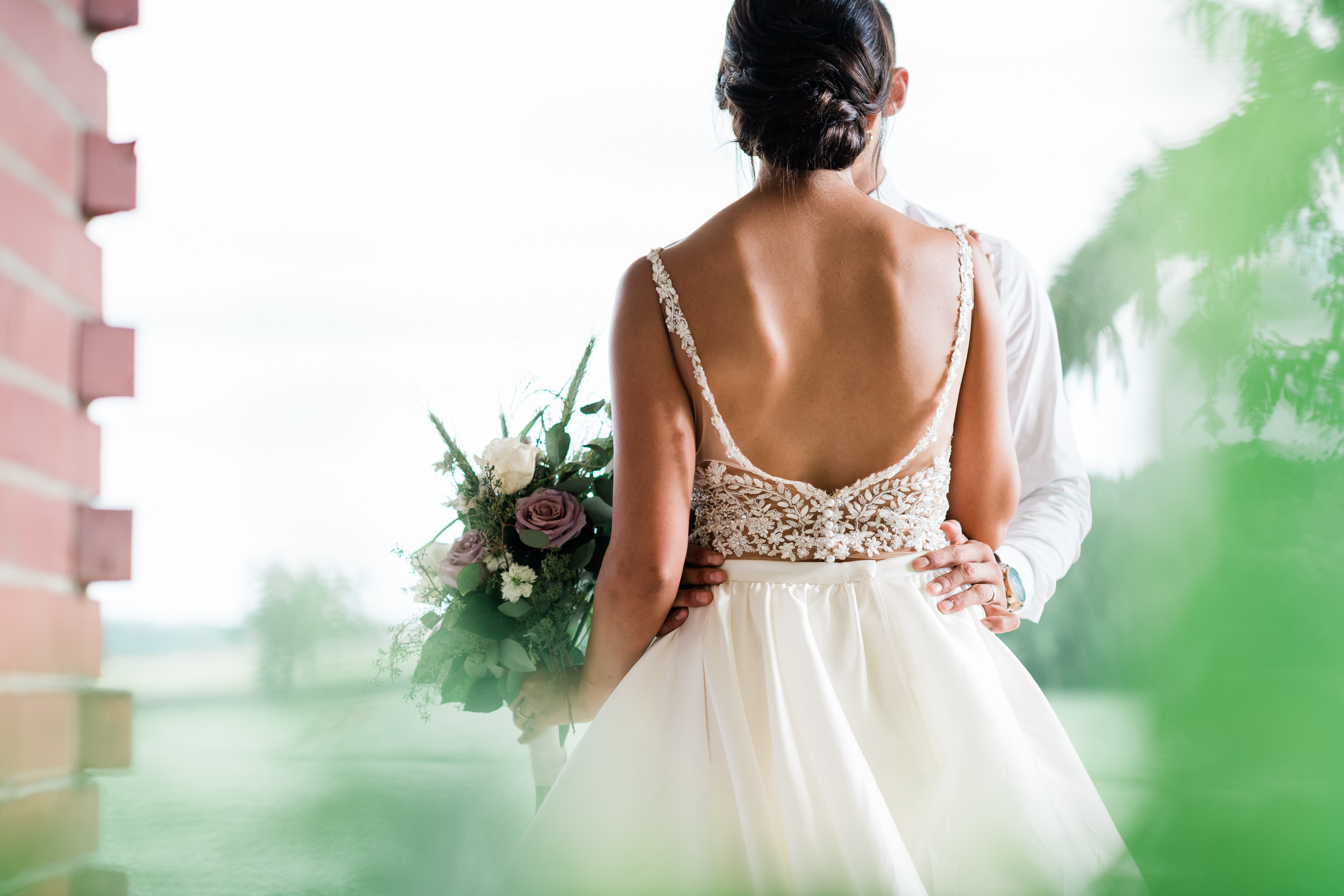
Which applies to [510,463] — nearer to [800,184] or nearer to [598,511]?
[598,511]

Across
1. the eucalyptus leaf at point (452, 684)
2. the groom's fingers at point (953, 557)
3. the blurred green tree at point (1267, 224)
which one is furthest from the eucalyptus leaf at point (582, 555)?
the blurred green tree at point (1267, 224)

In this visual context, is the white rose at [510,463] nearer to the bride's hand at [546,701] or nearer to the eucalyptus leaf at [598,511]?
the eucalyptus leaf at [598,511]

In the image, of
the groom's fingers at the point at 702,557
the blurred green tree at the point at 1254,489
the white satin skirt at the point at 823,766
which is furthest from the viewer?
the groom's fingers at the point at 702,557

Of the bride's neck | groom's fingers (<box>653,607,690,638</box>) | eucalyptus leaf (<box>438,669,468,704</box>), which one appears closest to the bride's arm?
the bride's neck

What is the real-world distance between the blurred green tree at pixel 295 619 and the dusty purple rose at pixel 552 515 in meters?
0.28

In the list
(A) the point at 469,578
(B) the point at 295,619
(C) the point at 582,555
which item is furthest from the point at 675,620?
(B) the point at 295,619

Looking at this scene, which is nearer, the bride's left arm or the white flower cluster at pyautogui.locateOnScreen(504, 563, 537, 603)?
the bride's left arm

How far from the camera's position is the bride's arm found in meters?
1.16

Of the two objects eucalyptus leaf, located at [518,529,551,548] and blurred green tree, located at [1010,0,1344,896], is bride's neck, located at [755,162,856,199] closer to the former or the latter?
blurred green tree, located at [1010,0,1344,896]

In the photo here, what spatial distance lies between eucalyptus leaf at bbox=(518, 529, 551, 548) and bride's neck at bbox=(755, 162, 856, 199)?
568 millimetres

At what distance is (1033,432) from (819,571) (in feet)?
2.27

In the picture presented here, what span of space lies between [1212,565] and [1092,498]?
112cm

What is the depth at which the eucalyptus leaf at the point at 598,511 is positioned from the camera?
1339 mm

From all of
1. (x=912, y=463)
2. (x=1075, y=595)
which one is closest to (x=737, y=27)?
(x=912, y=463)
